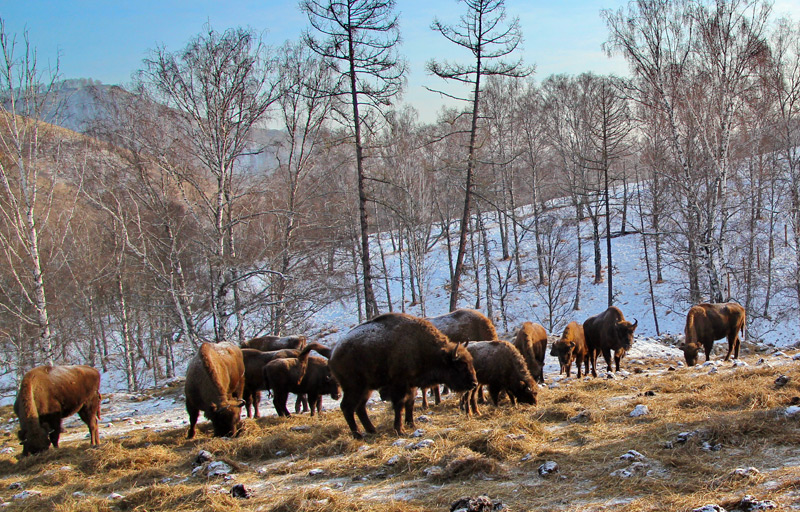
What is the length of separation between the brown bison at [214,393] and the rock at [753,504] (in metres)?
6.95

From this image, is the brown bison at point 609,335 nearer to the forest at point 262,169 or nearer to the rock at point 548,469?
the forest at point 262,169

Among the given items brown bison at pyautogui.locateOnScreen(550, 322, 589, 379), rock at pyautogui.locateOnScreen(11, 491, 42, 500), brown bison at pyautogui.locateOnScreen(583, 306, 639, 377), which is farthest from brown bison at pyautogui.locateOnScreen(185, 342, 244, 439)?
Result: brown bison at pyautogui.locateOnScreen(583, 306, 639, 377)

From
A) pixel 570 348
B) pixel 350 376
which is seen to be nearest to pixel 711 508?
pixel 350 376

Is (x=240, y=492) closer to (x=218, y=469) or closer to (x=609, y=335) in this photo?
(x=218, y=469)

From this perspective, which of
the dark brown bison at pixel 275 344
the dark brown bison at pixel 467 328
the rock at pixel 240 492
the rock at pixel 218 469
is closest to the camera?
the rock at pixel 240 492

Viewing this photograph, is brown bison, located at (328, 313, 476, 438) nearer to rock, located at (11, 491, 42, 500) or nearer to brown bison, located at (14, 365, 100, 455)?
rock, located at (11, 491, 42, 500)

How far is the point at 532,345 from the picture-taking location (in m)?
13.0

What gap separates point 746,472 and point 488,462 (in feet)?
7.14

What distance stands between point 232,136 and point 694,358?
51.2 feet

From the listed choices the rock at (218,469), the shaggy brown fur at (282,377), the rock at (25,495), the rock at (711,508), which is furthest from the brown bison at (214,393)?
the rock at (711,508)

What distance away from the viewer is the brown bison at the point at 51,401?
8188 mm

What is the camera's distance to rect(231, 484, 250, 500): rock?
5176mm

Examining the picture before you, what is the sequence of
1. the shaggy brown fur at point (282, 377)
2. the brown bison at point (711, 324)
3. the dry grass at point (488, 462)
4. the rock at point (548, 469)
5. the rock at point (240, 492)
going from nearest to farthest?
1. the dry grass at point (488, 462)
2. the rock at point (548, 469)
3. the rock at point (240, 492)
4. the shaggy brown fur at point (282, 377)
5. the brown bison at point (711, 324)

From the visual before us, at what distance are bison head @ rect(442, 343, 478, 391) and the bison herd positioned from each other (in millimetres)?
15
